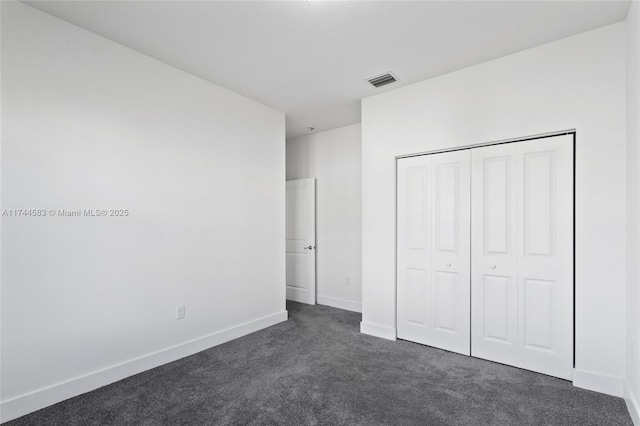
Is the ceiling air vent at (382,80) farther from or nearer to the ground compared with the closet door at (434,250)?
farther from the ground

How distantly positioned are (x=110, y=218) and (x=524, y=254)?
3.56m

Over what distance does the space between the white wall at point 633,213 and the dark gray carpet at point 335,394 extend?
271 mm

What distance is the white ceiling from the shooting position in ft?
7.23

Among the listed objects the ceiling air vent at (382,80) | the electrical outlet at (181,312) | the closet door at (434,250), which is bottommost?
the electrical outlet at (181,312)

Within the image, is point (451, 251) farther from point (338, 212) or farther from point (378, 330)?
point (338, 212)

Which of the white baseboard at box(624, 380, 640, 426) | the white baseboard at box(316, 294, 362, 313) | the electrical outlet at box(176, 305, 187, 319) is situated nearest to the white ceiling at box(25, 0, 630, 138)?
the electrical outlet at box(176, 305, 187, 319)

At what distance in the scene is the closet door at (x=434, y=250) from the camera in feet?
10.1

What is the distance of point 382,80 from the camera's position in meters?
3.31

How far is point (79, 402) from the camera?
226 centimetres

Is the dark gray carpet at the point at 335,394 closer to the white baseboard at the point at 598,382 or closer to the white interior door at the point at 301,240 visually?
the white baseboard at the point at 598,382

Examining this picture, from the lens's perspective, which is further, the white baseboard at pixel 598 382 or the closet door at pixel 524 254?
the closet door at pixel 524 254

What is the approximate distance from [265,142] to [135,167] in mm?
1664

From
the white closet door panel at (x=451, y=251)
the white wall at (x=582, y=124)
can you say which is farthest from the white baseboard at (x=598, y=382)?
the white closet door panel at (x=451, y=251)

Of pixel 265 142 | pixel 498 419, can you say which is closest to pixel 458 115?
pixel 265 142
